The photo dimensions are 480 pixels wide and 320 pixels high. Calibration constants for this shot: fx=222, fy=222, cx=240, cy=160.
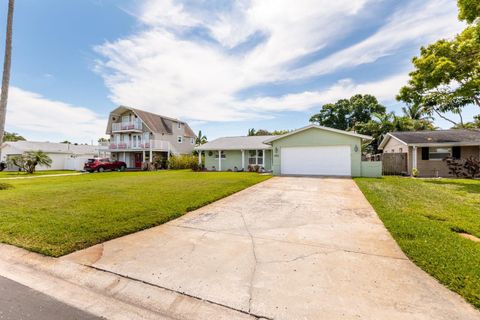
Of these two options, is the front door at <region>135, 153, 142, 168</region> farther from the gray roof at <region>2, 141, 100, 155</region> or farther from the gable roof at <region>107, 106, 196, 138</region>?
the gray roof at <region>2, 141, 100, 155</region>

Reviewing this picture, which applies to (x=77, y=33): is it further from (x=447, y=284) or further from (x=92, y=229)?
(x=447, y=284)

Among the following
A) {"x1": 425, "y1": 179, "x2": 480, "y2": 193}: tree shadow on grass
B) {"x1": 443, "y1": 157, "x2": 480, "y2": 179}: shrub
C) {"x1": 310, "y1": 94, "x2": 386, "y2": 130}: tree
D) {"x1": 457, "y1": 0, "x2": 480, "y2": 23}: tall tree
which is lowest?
{"x1": 425, "y1": 179, "x2": 480, "y2": 193}: tree shadow on grass

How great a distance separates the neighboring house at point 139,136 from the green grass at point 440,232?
25.1 m

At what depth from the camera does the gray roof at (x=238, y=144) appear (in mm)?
21906

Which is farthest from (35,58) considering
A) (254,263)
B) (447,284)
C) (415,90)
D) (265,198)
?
(415,90)

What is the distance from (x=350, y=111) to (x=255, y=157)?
28588mm

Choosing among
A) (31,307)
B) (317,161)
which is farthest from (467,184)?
(31,307)

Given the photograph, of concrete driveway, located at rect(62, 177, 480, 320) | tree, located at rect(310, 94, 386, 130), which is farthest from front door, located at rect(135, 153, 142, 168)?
tree, located at rect(310, 94, 386, 130)

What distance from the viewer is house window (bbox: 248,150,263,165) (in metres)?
22.6

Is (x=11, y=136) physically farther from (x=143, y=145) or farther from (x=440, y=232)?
(x=440, y=232)

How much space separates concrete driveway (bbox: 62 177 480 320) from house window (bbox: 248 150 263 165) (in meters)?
16.5

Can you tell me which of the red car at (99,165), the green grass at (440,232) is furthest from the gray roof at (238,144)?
the green grass at (440,232)

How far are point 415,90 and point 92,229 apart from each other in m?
18.3

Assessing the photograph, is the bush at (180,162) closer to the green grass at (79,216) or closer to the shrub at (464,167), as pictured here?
the green grass at (79,216)
